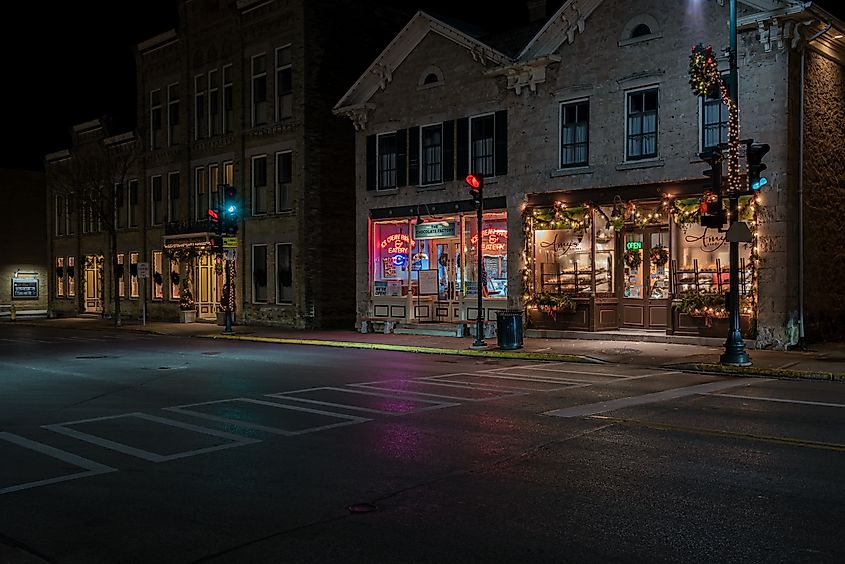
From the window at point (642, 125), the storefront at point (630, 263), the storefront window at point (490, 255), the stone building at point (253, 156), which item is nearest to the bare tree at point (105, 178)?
the stone building at point (253, 156)

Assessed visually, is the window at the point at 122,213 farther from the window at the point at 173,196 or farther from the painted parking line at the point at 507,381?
the painted parking line at the point at 507,381

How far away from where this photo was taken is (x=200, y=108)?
37062mm

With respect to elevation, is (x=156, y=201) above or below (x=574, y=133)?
below

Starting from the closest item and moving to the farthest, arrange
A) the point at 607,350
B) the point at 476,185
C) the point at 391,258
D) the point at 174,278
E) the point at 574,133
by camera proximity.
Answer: the point at 607,350, the point at 476,185, the point at 574,133, the point at 391,258, the point at 174,278

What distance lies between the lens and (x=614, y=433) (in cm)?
966

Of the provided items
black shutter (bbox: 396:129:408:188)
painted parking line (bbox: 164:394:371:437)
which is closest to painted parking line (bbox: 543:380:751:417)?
painted parking line (bbox: 164:394:371:437)

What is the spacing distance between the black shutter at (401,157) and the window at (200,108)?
12086mm

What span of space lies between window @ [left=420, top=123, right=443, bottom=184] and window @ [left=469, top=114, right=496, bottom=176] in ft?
4.29

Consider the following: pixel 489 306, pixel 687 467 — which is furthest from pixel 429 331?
pixel 687 467

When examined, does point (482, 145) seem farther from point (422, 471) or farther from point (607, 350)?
point (422, 471)

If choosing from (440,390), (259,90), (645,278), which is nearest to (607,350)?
(645,278)

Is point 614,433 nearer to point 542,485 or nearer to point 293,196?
point 542,485

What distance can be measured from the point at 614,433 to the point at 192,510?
5.10 m

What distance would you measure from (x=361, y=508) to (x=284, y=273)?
2658 cm
